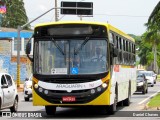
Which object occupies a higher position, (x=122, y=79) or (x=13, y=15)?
(x=13, y=15)

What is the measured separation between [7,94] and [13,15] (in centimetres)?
7870

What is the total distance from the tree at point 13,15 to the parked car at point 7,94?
7704 centimetres

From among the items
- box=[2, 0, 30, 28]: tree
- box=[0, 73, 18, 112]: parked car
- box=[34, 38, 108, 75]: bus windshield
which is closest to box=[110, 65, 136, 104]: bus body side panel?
box=[34, 38, 108, 75]: bus windshield

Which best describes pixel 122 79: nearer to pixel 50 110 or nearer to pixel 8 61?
pixel 50 110

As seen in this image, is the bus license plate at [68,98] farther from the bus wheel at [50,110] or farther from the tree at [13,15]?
the tree at [13,15]

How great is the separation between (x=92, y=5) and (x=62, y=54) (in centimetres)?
2489

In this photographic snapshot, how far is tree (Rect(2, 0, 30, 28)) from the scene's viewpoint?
98.4m

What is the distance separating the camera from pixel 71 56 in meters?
19.0

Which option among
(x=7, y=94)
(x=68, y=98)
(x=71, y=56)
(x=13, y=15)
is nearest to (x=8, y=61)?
(x=13, y=15)

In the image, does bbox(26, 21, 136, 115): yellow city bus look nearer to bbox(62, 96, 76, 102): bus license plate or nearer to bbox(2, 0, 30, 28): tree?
bbox(62, 96, 76, 102): bus license plate

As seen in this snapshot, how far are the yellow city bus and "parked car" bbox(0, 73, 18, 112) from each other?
157 cm

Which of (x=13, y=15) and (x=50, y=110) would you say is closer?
(x=50, y=110)

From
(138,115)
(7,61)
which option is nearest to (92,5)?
(7,61)

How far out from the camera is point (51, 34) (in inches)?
761
